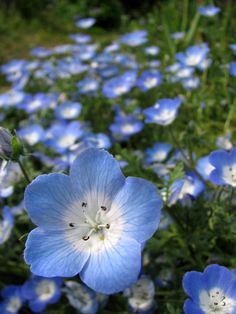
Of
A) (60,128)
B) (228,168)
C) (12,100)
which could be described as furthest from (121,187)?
(12,100)

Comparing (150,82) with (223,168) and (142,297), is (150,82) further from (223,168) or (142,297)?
(142,297)

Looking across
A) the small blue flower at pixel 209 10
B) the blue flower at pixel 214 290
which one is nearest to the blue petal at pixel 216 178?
the blue flower at pixel 214 290

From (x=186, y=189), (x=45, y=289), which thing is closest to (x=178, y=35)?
(x=186, y=189)

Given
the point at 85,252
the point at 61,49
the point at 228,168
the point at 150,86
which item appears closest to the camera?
the point at 85,252

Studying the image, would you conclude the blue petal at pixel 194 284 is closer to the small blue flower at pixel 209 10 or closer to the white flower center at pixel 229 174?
the white flower center at pixel 229 174

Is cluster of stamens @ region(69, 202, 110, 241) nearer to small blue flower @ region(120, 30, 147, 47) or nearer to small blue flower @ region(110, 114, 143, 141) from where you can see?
small blue flower @ region(110, 114, 143, 141)

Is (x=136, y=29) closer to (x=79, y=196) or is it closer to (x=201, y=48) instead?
(x=201, y=48)

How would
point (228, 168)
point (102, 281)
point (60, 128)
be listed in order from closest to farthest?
point (102, 281) → point (228, 168) → point (60, 128)
